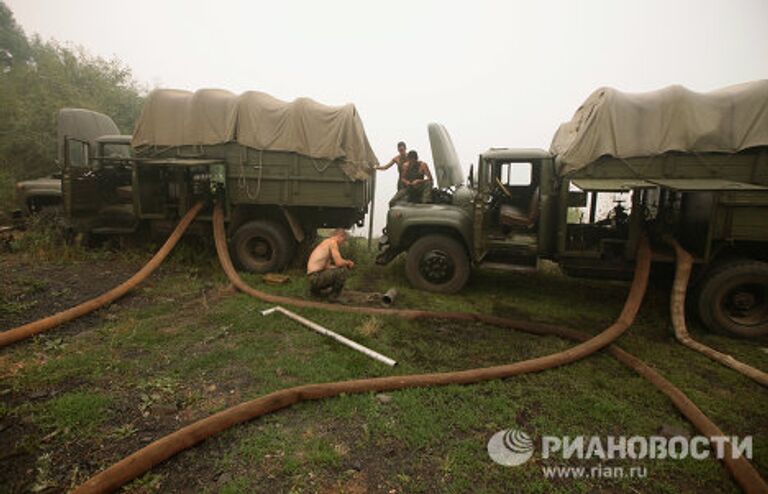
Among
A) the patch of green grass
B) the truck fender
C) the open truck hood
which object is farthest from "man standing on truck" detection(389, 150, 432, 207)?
the patch of green grass

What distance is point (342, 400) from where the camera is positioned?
134 inches

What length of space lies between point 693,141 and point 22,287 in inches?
392

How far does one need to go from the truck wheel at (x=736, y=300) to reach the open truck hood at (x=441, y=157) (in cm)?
420

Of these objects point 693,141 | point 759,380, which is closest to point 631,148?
point 693,141

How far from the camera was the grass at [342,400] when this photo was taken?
265 centimetres

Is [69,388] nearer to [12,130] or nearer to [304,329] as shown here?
[304,329]

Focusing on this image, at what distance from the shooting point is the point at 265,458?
2.74 metres

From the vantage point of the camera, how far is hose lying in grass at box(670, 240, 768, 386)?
4270 millimetres

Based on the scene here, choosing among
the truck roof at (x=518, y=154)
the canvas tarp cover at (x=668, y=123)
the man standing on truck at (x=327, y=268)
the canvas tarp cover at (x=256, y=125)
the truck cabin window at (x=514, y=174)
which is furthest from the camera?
the canvas tarp cover at (x=256, y=125)

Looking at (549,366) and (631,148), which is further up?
(631,148)

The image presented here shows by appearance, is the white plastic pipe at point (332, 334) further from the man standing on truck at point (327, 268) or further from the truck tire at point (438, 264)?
the truck tire at point (438, 264)

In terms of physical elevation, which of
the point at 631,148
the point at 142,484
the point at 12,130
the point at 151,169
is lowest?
the point at 142,484

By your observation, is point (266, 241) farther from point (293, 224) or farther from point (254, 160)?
point (254, 160)

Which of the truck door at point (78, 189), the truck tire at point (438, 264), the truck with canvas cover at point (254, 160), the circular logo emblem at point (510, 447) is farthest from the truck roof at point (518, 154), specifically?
the truck door at point (78, 189)
